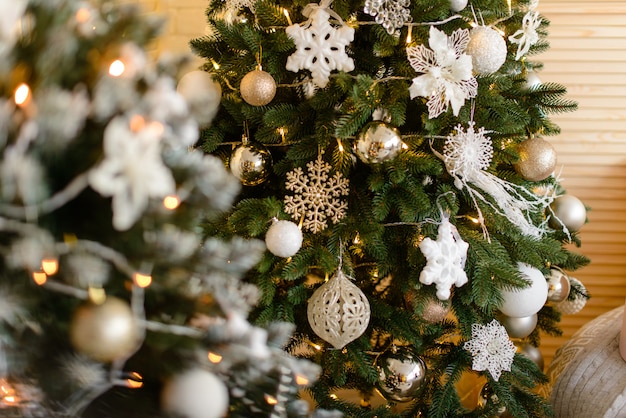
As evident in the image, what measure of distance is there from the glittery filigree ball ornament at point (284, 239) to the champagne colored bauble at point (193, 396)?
562 millimetres

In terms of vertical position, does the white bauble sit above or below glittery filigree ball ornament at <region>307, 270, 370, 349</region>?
above

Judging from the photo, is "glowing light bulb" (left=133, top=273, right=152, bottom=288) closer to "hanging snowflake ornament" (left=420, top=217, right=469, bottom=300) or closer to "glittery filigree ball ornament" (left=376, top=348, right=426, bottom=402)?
"hanging snowflake ornament" (left=420, top=217, right=469, bottom=300)

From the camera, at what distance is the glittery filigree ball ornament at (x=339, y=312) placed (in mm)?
1041

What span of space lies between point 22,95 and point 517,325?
123cm

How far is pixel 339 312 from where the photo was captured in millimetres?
1043

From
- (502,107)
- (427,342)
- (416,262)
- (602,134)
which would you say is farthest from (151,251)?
(602,134)

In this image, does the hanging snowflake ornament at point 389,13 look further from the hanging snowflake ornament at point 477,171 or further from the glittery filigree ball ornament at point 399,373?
the glittery filigree ball ornament at point 399,373

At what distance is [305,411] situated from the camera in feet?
1.92

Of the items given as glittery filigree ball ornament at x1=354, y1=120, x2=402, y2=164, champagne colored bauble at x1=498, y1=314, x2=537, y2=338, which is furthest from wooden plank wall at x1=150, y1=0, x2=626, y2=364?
glittery filigree ball ornament at x1=354, y1=120, x2=402, y2=164

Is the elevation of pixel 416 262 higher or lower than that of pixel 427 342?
higher

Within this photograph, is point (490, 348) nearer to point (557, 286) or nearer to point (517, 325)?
point (517, 325)

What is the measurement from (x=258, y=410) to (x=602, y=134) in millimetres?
1677

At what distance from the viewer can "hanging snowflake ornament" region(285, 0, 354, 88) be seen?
1.03 meters

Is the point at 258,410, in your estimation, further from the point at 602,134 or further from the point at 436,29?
the point at 602,134
